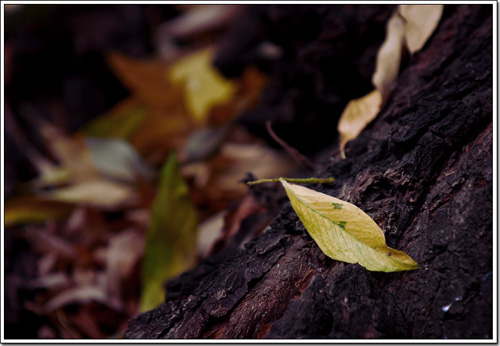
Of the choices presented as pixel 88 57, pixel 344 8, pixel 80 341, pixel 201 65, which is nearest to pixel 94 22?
pixel 88 57

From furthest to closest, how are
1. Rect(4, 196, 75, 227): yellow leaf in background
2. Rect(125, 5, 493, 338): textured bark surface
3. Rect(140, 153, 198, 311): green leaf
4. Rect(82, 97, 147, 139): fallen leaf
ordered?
Rect(82, 97, 147, 139): fallen leaf → Rect(4, 196, 75, 227): yellow leaf in background → Rect(140, 153, 198, 311): green leaf → Rect(125, 5, 493, 338): textured bark surface

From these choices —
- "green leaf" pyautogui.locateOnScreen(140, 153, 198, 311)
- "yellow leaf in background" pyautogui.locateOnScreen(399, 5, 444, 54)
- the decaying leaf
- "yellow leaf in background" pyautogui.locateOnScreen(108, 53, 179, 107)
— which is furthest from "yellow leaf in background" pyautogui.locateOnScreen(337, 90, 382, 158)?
"yellow leaf in background" pyautogui.locateOnScreen(108, 53, 179, 107)

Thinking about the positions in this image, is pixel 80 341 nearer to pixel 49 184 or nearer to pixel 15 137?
pixel 49 184

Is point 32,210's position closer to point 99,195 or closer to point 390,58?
point 99,195

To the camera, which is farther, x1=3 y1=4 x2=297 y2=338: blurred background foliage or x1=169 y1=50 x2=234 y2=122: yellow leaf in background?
x1=169 y1=50 x2=234 y2=122: yellow leaf in background

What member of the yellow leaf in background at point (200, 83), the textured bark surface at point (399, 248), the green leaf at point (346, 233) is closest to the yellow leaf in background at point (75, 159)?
the yellow leaf in background at point (200, 83)

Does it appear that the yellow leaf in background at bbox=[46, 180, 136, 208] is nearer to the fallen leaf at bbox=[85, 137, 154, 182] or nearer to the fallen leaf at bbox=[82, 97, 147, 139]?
the fallen leaf at bbox=[85, 137, 154, 182]
